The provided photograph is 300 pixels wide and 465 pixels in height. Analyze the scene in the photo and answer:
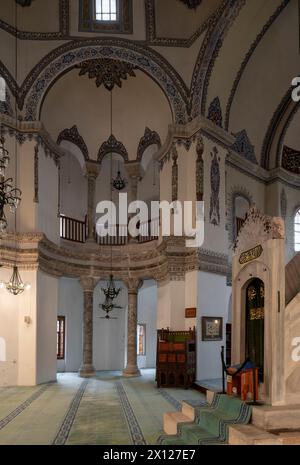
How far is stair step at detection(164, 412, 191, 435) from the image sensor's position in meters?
6.14

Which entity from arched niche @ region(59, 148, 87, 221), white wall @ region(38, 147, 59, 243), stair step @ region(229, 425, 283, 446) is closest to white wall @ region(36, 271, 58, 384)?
white wall @ region(38, 147, 59, 243)

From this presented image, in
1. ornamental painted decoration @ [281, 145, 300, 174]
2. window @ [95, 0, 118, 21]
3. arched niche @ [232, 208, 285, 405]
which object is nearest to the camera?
arched niche @ [232, 208, 285, 405]

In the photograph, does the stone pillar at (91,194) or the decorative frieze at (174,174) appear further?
the stone pillar at (91,194)

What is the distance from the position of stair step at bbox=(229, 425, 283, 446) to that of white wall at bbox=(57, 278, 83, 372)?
1030cm

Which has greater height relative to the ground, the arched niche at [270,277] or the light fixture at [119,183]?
the light fixture at [119,183]

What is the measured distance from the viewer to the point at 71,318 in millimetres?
15148

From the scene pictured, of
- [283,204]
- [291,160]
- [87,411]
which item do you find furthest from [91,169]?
[87,411]

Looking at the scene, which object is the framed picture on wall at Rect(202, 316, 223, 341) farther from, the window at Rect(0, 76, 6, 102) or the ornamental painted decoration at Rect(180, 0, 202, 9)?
the ornamental painted decoration at Rect(180, 0, 202, 9)

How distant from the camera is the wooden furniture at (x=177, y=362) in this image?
1047cm

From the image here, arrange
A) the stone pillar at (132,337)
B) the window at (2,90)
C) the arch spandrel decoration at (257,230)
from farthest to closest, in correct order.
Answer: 1. the stone pillar at (132,337)
2. the window at (2,90)
3. the arch spandrel decoration at (257,230)

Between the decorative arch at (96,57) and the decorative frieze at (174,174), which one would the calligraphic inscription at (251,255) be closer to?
the decorative frieze at (174,174)

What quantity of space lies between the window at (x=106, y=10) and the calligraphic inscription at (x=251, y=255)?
7907 millimetres

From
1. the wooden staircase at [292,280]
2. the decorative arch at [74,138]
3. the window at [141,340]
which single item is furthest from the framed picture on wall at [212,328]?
the decorative arch at [74,138]

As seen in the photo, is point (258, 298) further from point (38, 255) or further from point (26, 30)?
point (26, 30)
